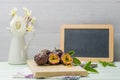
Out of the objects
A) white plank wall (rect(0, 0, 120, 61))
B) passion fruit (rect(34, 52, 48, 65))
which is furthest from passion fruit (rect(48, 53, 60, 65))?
white plank wall (rect(0, 0, 120, 61))

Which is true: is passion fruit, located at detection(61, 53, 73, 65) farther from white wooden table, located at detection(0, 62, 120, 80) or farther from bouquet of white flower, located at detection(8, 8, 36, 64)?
bouquet of white flower, located at detection(8, 8, 36, 64)

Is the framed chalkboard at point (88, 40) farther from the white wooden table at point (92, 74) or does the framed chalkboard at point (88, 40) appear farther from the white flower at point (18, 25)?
the white flower at point (18, 25)

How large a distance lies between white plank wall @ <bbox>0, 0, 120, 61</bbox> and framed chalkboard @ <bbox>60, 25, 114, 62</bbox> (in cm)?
7

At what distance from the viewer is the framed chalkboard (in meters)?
1.65

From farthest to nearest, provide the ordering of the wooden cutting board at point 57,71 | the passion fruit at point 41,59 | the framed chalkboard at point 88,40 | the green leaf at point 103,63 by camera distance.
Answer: the framed chalkboard at point 88,40 → the green leaf at point 103,63 → the passion fruit at point 41,59 → the wooden cutting board at point 57,71

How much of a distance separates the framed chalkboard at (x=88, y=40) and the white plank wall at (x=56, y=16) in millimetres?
66

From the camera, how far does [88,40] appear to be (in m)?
1.66

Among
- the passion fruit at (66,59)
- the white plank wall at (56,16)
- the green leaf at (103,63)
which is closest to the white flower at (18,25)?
the white plank wall at (56,16)

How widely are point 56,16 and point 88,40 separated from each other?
0.23 m

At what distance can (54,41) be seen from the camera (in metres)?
1.72

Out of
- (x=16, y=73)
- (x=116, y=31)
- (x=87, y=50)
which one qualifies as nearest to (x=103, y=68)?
(x=87, y=50)

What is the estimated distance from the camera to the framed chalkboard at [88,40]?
5.41ft

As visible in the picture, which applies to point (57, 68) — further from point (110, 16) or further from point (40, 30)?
point (110, 16)

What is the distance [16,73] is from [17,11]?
1.55 ft
